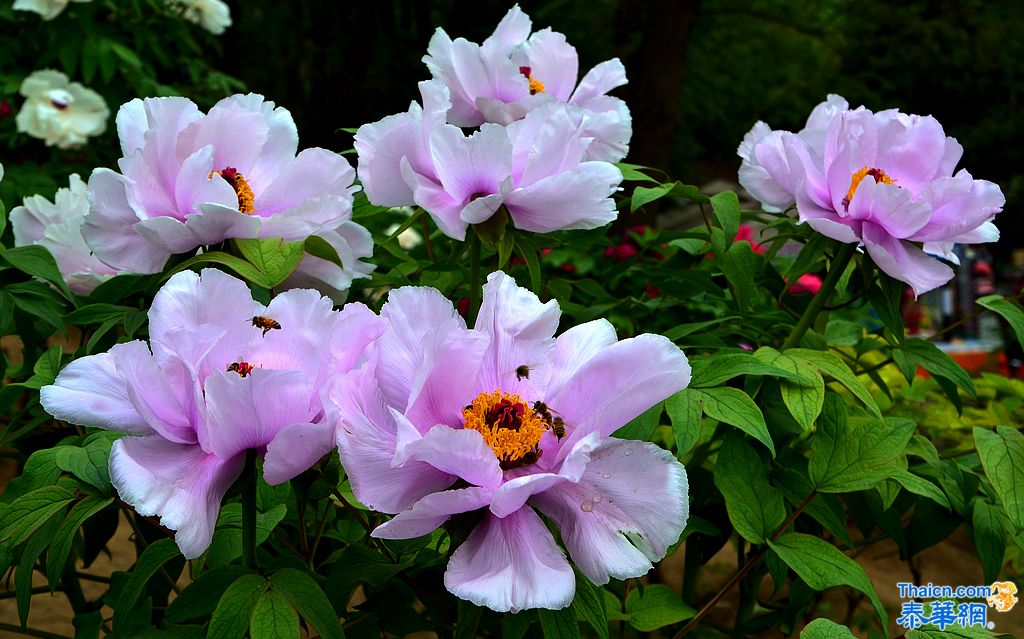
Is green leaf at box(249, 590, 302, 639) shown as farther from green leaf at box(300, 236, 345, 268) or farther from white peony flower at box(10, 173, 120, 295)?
white peony flower at box(10, 173, 120, 295)

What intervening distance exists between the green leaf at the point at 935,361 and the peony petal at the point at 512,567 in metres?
0.59

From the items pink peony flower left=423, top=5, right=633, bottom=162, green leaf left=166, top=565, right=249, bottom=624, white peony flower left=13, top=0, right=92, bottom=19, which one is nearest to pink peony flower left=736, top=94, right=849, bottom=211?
pink peony flower left=423, top=5, right=633, bottom=162

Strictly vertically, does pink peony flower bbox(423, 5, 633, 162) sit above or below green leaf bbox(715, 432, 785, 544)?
above

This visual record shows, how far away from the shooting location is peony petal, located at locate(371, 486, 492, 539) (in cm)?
65

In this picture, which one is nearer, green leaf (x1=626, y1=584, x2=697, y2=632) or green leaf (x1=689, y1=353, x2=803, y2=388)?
green leaf (x1=689, y1=353, x2=803, y2=388)

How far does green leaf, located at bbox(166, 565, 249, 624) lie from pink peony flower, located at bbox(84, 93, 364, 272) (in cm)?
31

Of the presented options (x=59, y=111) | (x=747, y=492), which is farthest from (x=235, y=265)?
(x=59, y=111)

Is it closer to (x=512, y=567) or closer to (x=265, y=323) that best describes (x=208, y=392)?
(x=265, y=323)

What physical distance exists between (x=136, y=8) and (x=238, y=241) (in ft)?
7.81

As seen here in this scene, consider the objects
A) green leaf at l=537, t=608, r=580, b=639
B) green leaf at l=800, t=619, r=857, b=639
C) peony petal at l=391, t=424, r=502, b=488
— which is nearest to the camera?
peony petal at l=391, t=424, r=502, b=488

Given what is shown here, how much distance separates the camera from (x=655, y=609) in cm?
107

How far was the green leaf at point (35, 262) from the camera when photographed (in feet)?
3.43

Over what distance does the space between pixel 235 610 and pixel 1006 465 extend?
767 millimetres

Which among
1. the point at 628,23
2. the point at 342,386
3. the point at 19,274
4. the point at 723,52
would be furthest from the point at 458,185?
the point at 723,52
